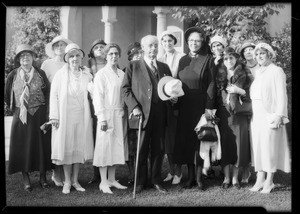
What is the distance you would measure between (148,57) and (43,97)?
→ 1449 mm

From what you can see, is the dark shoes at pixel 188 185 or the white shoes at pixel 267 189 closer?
the white shoes at pixel 267 189

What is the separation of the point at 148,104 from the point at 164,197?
3.84 ft

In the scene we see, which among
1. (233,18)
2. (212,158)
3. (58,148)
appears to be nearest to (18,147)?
(58,148)

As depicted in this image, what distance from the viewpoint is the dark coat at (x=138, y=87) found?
6.18 m

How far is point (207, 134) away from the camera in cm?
616

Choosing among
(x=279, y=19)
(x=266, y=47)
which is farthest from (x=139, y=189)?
(x=279, y=19)

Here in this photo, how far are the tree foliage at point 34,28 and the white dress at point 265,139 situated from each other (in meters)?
2.73

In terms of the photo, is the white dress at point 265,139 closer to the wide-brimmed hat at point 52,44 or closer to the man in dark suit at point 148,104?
the man in dark suit at point 148,104

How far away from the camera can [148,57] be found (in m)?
6.27

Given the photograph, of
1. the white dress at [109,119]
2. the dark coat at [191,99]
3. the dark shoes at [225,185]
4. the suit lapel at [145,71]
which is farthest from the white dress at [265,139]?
the white dress at [109,119]

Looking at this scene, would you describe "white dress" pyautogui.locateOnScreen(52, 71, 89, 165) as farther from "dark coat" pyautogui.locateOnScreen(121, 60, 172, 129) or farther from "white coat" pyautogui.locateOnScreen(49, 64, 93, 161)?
"dark coat" pyautogui.locateOnScreen(121, 60, 172, 129)

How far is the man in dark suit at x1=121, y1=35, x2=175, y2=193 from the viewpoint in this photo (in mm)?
6184

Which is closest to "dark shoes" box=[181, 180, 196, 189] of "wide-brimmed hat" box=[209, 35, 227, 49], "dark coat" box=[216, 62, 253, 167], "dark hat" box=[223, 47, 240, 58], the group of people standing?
the group of people standing

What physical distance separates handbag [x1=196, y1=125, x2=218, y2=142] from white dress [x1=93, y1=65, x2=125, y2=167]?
1.02 metres
